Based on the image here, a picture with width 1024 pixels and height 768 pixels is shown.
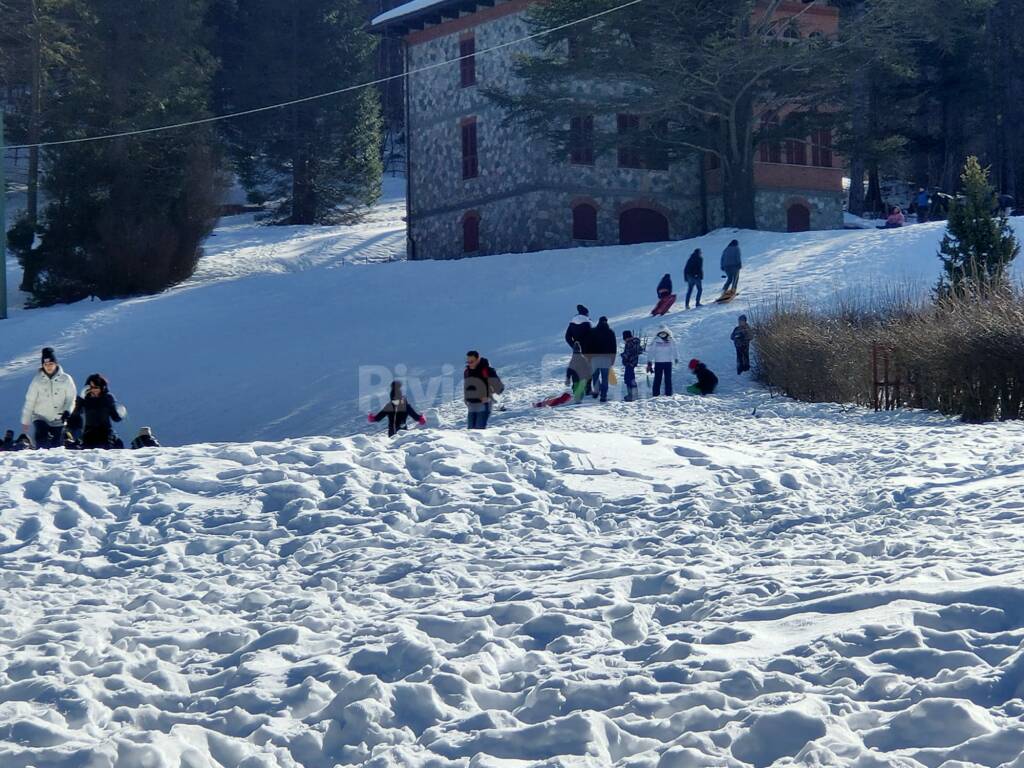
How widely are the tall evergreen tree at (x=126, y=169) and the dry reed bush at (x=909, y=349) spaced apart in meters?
19.6

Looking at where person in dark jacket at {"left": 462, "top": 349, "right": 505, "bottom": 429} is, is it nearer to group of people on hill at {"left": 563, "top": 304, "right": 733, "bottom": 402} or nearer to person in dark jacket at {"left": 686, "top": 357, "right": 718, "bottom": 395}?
group of people on hill at {"left": 563, "top": 304, "right": 733, "bottom": 402}

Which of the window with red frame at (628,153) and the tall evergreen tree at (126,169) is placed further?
the window with red frame at (628,153)

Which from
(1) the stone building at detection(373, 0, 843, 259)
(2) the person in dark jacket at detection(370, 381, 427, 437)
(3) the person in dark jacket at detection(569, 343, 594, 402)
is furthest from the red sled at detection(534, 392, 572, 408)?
(1) the stone building at detection(373, 0, 843, 259)

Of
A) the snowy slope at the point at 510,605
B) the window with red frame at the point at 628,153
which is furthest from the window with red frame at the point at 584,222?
the snowy slope at the point at 510,605

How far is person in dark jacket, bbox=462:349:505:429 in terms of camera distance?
1739cm

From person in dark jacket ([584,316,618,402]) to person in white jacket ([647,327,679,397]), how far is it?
0.71 m

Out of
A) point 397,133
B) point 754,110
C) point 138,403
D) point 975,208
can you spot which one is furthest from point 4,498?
point 397,133

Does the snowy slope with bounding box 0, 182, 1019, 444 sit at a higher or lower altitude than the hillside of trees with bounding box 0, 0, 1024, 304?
lower

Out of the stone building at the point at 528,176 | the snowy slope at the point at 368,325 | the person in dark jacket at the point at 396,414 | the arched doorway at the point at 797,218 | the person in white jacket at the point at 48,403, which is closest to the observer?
the person in white jacket at the point at 48,403

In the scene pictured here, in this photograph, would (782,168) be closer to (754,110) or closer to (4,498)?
(754,110)

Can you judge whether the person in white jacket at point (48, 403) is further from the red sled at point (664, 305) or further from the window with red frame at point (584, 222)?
the window with red frame at point (584, 222)

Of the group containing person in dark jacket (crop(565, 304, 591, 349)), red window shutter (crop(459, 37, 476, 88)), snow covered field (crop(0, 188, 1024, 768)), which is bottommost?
snow covered field (crop(0, 188, 1024, 768))

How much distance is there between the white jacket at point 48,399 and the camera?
601 inches

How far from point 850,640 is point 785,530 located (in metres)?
3.13
